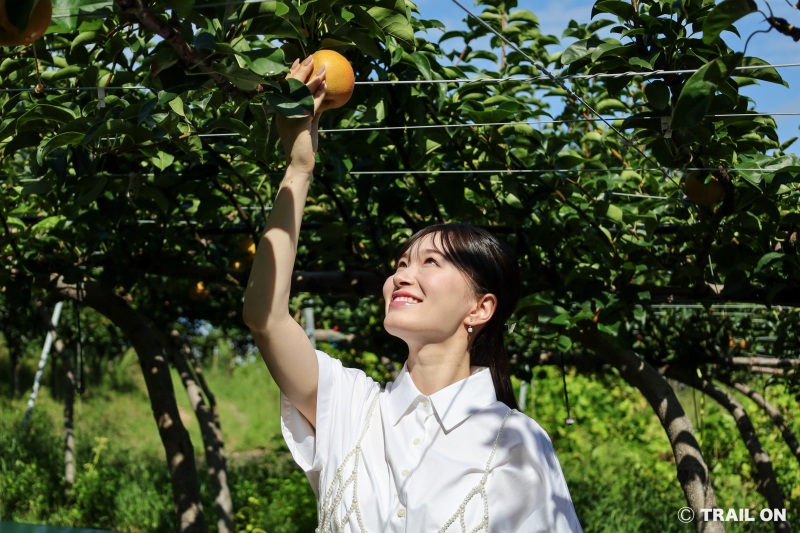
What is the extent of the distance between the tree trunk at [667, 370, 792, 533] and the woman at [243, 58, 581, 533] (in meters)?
→ 3.45

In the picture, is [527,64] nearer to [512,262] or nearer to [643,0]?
[643,0]

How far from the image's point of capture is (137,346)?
341cm

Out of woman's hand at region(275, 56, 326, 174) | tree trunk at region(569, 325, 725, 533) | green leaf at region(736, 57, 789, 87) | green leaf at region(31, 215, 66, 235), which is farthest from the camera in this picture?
tree trunk at region(569, 325, 725, 533)

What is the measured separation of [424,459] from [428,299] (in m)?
0.23

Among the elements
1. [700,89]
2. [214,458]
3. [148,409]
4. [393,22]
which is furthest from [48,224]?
[148,409]

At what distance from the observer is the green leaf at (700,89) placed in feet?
3.78

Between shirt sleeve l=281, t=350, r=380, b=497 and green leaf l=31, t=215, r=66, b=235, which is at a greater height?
green leaf l=31, t=215, r=66, b=235

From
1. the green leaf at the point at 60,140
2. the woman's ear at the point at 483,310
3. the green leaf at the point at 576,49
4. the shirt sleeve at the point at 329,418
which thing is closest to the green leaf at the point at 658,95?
the green leaf at the point at 576,49

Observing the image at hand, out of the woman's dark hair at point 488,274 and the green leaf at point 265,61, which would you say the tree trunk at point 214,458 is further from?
the green leaf at point 265,61

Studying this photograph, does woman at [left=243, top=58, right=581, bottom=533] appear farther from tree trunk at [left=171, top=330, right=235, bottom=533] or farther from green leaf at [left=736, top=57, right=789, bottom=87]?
tree trunk at [left=171, top=330, right=235, bottom=533]

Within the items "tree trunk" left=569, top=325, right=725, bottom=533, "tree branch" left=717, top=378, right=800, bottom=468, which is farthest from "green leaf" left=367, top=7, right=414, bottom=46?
"tree branch" left=717, top=378, right=800, bottom=468

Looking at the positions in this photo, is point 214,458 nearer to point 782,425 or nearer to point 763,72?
point 782,425

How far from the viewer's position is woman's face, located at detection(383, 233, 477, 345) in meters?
1.34

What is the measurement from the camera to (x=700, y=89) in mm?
1159
